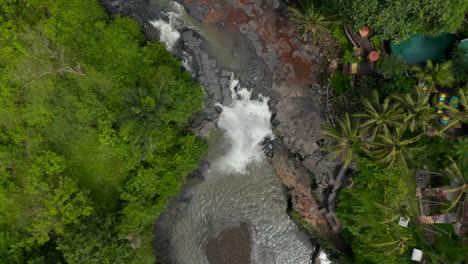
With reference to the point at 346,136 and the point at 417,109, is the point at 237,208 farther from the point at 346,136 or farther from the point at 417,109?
the point at 417,109

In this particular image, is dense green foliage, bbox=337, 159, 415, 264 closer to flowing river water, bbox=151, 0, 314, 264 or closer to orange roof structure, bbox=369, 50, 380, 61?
flowing river water, bbox=151, 0, 314, 264

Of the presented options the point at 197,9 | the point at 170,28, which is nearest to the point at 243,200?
the point at 170,28

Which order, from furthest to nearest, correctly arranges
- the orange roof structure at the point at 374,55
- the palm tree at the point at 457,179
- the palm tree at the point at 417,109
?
1. the orange roof structure at the point at 374,55
2. the palm tree at the point at 457,179
3. the palm tree at the point at 417,109

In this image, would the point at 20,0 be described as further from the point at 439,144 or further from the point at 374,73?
the point at 439,144

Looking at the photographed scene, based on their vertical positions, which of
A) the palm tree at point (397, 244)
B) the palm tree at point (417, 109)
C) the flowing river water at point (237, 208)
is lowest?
the flowing river water at point (237, 208)

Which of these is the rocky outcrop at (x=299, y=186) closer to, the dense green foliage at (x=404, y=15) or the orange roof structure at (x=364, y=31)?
the orange roof structure at (x=364, y=31)

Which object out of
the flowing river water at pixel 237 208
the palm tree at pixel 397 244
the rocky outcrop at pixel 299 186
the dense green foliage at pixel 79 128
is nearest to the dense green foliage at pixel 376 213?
the palm tree at pixel 397 244

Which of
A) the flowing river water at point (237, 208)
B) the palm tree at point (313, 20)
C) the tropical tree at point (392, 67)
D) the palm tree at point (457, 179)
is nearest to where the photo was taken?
the palm tree at point (457, 179)

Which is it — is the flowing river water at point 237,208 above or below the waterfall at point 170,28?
below
